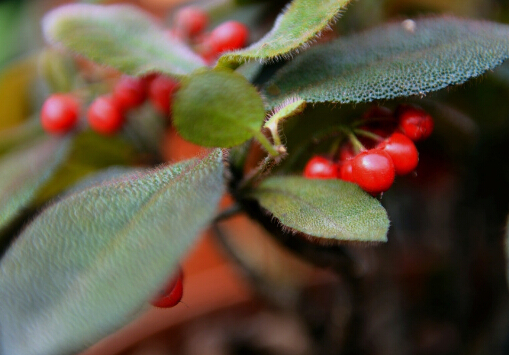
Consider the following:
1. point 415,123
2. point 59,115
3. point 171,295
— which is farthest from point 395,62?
point 59,115

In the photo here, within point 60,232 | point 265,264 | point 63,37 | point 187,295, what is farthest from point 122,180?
point 265,264

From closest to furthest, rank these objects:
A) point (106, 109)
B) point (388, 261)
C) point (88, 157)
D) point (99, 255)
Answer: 1. point (99, 255)
2. point (106, 109)
3. point (88, 157)
4. point (388, 261)

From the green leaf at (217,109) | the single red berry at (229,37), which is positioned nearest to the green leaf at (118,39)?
the single red berry at (229,37)

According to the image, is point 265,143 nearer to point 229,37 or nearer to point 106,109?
point 229,37

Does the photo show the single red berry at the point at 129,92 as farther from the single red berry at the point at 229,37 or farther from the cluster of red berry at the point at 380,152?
the cluster of red berry at the point at 380,152

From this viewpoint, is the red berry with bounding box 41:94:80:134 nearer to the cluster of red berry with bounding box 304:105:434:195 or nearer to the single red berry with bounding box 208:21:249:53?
the single red berry with bounding box 208:21:249:53

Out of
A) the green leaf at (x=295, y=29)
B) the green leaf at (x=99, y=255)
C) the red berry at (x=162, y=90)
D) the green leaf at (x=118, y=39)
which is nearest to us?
the green leaf at (x=99, y=255)
